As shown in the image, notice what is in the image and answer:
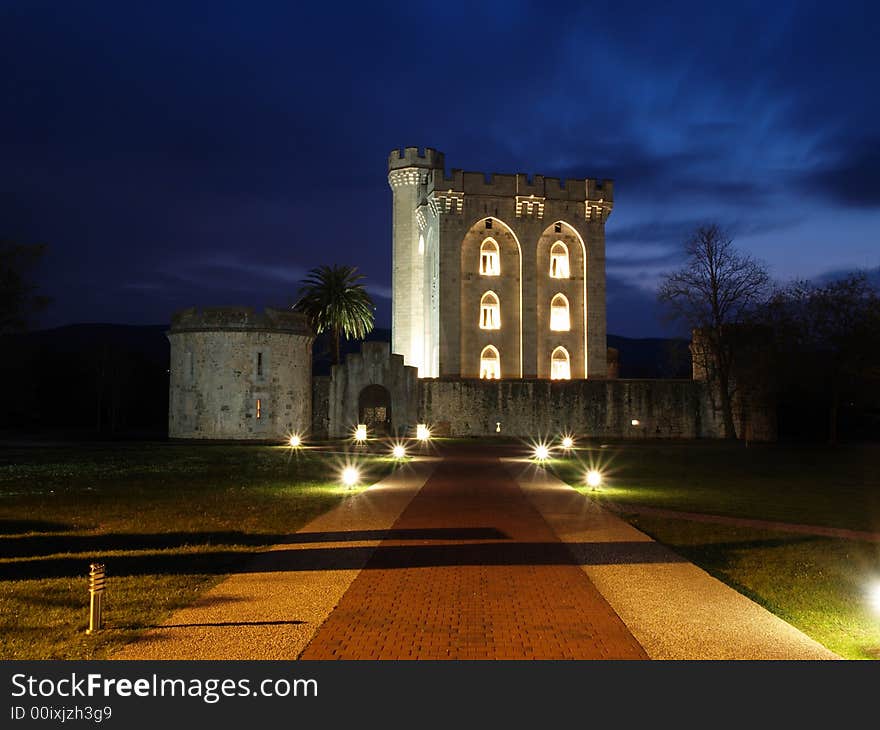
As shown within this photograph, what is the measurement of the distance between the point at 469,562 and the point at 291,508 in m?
7.27

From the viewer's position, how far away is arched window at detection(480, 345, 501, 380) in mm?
65938

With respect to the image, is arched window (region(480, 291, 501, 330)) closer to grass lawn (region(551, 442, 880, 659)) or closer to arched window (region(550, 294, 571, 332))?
arched window (region(550, 294, 571, 332))

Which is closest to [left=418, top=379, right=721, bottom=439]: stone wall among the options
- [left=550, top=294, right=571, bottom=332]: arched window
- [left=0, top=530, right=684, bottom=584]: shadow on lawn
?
[left=550, top=294, right=571, bottom=332]: arched window

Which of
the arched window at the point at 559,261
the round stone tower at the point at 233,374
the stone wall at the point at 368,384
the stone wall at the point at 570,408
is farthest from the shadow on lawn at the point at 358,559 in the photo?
the arched window at the point at 559,261

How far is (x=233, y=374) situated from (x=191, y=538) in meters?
33.7

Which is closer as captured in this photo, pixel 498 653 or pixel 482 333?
pixel 498 653

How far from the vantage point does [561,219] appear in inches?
2657

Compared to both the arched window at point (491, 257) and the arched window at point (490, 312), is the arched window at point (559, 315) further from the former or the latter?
the arched window at point (491, 257)

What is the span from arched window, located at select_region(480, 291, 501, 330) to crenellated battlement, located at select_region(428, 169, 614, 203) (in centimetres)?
838

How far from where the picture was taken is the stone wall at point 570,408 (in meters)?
54.2

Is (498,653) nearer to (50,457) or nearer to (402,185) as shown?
(50,457)

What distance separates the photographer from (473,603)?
9.79 metres
